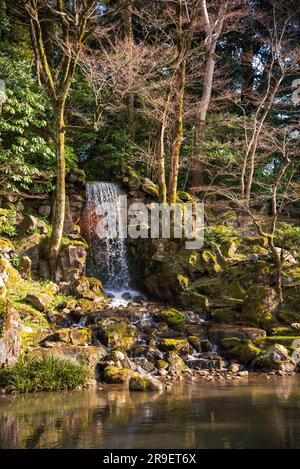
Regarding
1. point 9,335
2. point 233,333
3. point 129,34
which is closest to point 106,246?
point 233,333

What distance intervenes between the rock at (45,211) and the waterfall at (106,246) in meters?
1.39

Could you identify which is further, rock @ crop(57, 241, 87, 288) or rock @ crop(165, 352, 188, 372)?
rock @ crop(57, 241, 87, 288)

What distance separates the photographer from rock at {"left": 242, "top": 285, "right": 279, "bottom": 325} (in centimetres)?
1211

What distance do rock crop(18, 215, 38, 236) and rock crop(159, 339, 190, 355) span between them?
7.24 metres

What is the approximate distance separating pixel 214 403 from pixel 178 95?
1257cm

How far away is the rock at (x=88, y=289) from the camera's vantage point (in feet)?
46.0

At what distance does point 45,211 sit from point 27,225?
1308 mm

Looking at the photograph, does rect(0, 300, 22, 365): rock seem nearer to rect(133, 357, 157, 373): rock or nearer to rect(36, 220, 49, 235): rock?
rect(133, 357, 157, 373): rock

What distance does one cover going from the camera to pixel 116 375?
29.9 ft

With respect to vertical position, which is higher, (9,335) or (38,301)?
(38,301)

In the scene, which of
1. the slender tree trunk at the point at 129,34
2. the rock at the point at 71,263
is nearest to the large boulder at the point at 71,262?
the rock at the point at 71,263

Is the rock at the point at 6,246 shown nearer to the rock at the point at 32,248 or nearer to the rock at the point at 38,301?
the rock at the point at 32,248

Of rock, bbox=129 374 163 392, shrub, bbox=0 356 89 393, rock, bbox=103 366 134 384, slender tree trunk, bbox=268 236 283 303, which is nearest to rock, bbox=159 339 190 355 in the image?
rock, bbox=103 366 134 384

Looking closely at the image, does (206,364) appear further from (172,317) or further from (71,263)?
(71,263)
